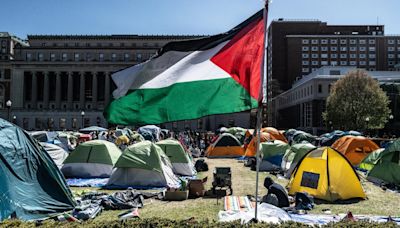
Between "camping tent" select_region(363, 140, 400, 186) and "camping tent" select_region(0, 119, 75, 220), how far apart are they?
37.9 feet

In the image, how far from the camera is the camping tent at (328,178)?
1194cm

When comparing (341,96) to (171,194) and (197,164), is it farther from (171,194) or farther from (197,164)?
(171,194)

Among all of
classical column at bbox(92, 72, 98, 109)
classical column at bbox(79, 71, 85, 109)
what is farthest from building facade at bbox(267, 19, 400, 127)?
classical column at bbox(79, 71, 85, 109)

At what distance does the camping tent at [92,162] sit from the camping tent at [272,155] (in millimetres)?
7492

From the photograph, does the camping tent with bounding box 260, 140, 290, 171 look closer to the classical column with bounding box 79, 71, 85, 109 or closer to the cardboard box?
the cardboard box

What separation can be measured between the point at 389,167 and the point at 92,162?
12.2 m

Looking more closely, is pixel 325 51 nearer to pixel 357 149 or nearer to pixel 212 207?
pixel 357 149

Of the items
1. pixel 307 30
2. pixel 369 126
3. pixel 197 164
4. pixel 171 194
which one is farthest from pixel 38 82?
pixel 171 194

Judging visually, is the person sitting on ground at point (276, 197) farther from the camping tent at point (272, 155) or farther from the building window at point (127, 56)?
the building window at point (127, 56)

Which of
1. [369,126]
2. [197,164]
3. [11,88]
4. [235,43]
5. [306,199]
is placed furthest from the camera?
[11,88]

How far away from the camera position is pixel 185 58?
6.78 m

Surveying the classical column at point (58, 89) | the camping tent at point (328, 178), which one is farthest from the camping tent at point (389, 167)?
the classical column at point (58, 89)

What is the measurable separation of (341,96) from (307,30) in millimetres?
62794

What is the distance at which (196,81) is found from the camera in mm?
6559
